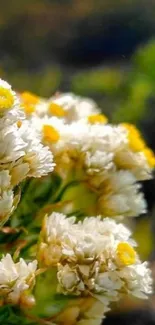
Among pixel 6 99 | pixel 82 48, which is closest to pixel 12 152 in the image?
pixel 6 99

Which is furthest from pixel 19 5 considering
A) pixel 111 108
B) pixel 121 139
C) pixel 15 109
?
pixel 15 109

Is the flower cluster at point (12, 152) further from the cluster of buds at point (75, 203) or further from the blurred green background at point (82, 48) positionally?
the blurred green background at point (82, 48)

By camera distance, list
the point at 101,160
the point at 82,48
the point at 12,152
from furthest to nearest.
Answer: the point at 82,48 → the point at 101,160 → the point at 12,152

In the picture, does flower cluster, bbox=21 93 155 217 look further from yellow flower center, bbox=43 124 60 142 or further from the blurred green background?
the blurred green background

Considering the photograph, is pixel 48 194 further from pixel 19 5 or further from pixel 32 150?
pixel 19 5

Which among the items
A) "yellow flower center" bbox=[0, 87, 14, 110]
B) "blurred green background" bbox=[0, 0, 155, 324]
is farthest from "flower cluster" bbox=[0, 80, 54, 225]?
"blurred green background" bbox=[0, 0, 155, 324]

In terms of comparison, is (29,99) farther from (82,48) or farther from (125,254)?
(82,48)
